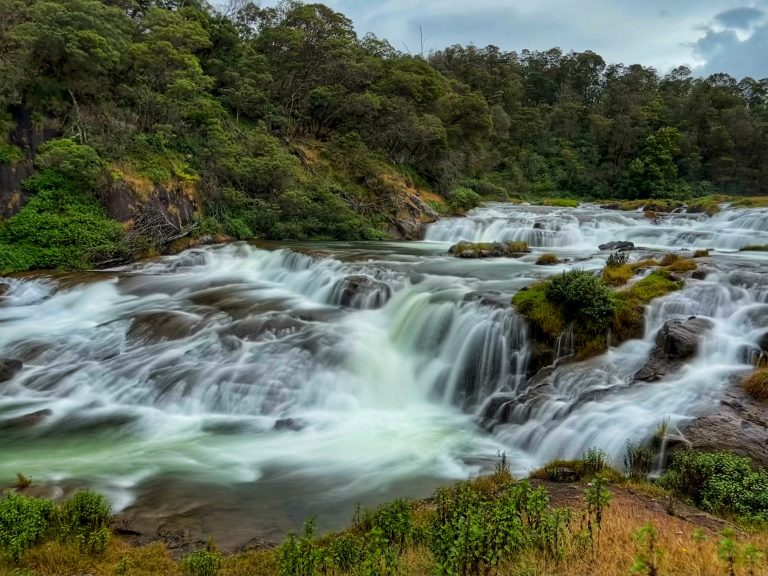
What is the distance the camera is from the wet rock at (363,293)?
14539mm

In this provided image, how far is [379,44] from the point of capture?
1419 inches

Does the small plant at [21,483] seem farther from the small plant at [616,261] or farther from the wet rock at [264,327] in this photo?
the small plant at [616,261]

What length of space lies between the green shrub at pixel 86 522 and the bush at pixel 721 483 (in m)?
6.39

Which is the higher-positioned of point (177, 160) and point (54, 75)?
point (54, 75)

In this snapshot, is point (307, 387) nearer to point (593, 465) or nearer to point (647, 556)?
point (593, 465)

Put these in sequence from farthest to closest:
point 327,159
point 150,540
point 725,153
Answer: point 725,153, point 327,159, point 150,540

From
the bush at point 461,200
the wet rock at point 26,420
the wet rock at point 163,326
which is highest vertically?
the bush at point 461,200

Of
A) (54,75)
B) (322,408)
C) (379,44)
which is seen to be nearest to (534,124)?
(379,44)

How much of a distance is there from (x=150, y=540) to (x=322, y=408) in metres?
4.98

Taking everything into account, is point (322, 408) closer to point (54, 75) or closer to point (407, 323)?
point (407, 323)

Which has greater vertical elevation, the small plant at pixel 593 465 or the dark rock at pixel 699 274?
the dark rock at pixel 699 274

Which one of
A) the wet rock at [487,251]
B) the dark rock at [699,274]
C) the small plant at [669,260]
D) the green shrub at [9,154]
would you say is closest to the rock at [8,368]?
the green shrub at [9,154]

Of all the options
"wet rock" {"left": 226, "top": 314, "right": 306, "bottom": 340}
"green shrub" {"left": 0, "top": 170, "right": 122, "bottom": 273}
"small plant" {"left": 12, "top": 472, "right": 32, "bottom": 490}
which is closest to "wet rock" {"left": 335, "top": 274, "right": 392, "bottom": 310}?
"wet rock" {"left": 226, "top": 314, "right": 306, "bottom": 340}

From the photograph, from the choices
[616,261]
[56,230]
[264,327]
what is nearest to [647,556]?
[264,327]
